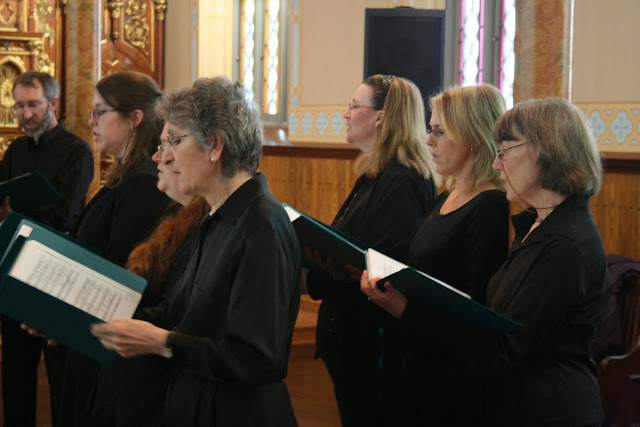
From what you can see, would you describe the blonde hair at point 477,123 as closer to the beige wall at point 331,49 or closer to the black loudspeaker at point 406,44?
the black loudspeaker at point 406,44

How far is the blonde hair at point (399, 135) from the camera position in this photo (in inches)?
126

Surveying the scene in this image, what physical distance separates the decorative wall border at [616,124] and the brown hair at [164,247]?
12.1 feet

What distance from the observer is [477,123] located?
2729 mm

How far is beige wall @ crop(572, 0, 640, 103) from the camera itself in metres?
5.28

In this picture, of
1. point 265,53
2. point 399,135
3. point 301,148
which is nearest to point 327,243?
point 399,135

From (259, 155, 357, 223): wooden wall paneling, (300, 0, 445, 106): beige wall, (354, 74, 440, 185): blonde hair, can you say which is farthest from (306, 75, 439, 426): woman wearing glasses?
(300, 0, 445, 106): beige wall

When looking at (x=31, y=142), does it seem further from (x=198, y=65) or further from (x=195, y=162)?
(x=198, y=65)

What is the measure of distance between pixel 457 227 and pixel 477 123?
1.22 feet

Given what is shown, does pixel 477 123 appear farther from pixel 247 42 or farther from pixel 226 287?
pixel 247 42

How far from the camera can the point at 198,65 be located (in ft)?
33.5

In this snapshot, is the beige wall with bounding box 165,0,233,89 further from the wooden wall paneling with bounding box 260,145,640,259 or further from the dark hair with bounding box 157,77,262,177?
the dark hair with bounding box 157,77,262,177

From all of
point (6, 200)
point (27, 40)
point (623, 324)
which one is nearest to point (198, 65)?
point (27, 40)

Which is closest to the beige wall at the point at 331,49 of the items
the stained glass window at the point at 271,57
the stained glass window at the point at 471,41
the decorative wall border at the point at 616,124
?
the stained glass window at the point at 471,41

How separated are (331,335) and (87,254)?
1239mm
